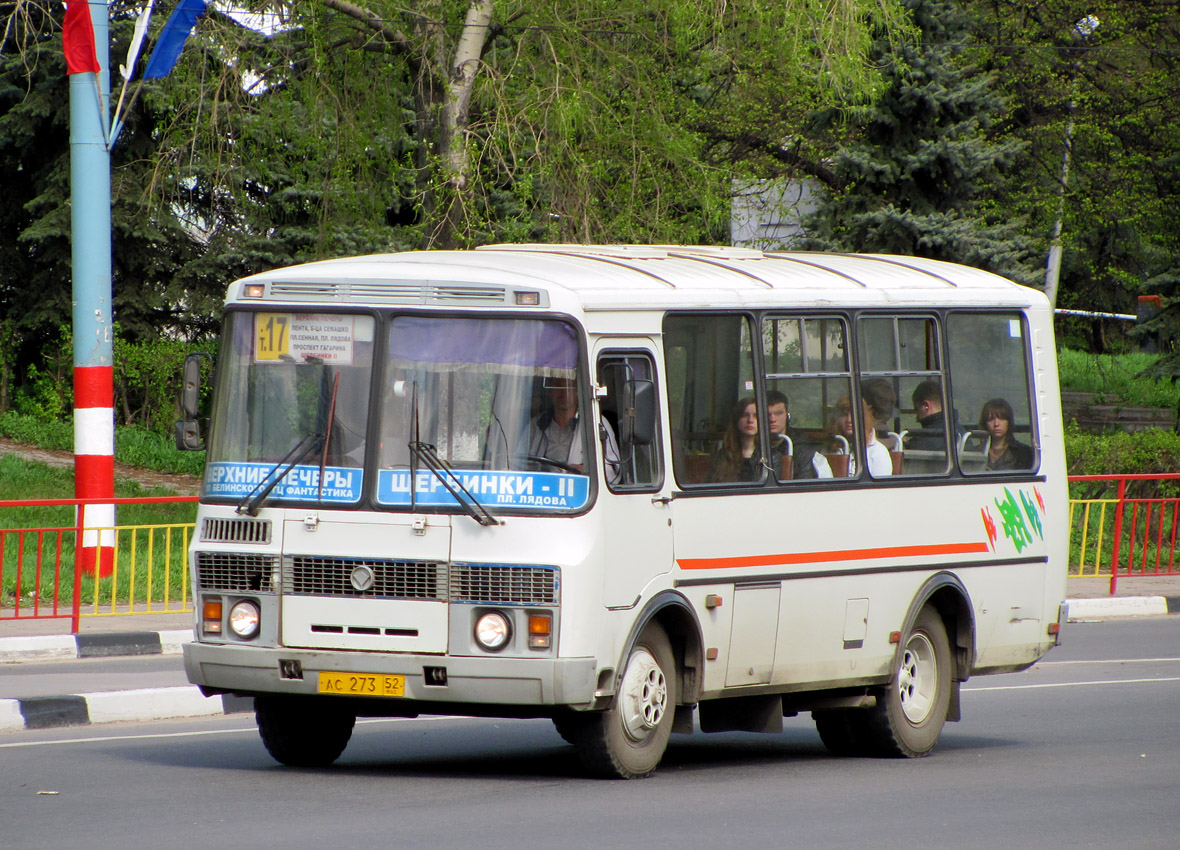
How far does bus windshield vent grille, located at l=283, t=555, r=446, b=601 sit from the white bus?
1 cm

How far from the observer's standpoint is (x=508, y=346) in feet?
26.0

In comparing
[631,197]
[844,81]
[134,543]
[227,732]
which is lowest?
[227,732]

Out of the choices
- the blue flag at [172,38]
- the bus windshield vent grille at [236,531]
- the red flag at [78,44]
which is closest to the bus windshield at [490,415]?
the bus windshield vent grille at [236,531]

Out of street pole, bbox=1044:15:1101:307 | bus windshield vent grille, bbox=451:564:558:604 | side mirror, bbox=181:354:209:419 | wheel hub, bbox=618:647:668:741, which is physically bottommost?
wheel hub, bbox=618:647:668:741

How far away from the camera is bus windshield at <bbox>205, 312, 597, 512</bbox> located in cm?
783

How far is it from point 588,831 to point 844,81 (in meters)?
13.3

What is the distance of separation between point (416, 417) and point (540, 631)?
1.14 metres

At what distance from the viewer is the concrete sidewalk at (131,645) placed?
10.1m

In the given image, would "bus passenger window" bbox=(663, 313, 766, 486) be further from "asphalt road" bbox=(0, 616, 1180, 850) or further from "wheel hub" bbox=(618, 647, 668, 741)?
"asphalt road" bbox=(0, 616, 1180, 850)

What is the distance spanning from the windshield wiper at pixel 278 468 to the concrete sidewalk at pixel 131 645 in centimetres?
276

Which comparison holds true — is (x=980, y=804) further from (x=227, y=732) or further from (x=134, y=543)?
(x=134, y=543)

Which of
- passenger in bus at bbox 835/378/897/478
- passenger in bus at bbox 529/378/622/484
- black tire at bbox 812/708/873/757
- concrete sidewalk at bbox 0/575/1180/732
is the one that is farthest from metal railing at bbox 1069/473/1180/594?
passenger in bus at bbox 529/378/622/484

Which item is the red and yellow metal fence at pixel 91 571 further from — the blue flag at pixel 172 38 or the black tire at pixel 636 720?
the black tire at pixel 636 720

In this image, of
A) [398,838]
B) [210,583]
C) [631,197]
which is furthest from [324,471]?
[631,197]
